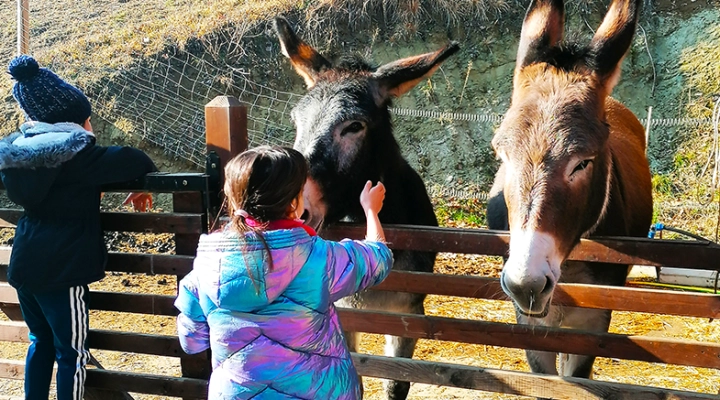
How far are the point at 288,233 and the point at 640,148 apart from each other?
4.58 meters

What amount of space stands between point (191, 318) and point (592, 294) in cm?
197

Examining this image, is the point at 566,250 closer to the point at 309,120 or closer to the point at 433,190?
the point at 309,120

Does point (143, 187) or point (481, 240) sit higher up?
point (143, 187)

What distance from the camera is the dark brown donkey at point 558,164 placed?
7.82 feet

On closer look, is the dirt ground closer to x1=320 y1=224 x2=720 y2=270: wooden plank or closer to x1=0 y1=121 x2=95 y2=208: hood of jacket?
x1=320 y1=224 x2=720 y2=270: wooden plank

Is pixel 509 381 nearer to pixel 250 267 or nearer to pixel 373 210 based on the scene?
pixel 373 210

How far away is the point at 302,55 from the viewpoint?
4066mm

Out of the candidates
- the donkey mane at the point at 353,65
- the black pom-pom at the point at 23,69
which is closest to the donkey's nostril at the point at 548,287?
the donkey mane at the point at 353,65

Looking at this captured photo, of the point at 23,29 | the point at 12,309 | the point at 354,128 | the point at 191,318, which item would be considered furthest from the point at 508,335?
the point at 23,29

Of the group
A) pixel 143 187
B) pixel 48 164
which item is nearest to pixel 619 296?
pixel 143 187

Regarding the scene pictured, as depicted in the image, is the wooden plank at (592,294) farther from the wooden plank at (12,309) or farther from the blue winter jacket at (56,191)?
the wooden plank at (12,309)

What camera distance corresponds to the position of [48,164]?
9.41ft

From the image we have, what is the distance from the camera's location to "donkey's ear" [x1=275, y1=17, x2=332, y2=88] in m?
4.01

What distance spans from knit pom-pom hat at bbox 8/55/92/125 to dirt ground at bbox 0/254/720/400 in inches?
101
